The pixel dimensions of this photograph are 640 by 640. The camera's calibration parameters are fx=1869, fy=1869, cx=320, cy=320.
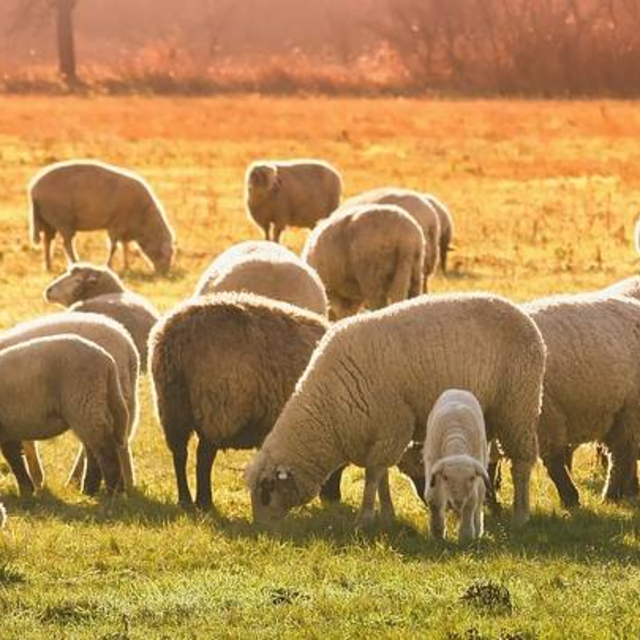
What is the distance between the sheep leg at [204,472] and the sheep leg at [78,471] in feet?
4.97

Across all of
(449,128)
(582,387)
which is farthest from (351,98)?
(582,387)

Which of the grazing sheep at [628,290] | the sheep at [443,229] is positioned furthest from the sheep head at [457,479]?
the sheep at [443,229]

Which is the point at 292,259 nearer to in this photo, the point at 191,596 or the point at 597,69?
the point at 191,596

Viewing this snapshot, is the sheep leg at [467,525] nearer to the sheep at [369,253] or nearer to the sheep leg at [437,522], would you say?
the sheep leg at [437,522]

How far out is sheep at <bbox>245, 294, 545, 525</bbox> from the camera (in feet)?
37.9

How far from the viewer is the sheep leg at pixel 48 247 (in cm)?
2725

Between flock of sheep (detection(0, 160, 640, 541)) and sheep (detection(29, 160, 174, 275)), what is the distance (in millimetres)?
12378

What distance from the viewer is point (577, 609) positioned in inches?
359

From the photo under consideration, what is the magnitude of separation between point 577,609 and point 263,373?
160 inches

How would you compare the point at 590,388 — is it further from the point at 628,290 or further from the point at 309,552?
the point at 309,552

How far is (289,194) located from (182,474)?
16945 millimetres

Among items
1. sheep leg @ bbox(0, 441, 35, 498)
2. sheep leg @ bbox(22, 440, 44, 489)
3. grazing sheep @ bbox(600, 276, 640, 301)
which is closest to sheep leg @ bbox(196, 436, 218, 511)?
sheep leg @ bbox(0, 441, 35, 498)

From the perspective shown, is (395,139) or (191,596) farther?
(395,139)

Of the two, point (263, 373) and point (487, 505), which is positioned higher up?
point (263, 373)
